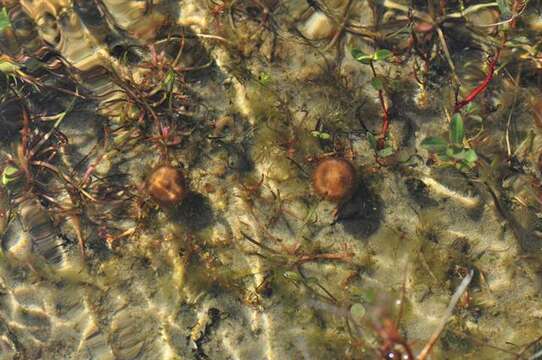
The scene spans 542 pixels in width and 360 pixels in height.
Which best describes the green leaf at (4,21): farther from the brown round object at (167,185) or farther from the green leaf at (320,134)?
the green leaf at (320,134)

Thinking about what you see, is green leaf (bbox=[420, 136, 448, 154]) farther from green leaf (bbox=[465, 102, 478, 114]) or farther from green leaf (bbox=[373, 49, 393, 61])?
green leaf (bbox=[373, 49, 393, 61])

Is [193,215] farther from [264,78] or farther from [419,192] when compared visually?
[419,192]

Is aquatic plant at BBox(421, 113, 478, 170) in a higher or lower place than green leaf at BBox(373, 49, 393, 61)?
lower

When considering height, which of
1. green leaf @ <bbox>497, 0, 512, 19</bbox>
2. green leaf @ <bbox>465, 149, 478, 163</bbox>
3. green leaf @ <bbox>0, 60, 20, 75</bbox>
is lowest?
green leaf @ <bbox>465, 149, 478, 163</bbox>

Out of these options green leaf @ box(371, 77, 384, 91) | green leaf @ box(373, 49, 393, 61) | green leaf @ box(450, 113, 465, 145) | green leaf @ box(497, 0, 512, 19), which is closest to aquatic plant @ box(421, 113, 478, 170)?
green leaf @ box(450, 113, 465, 145)

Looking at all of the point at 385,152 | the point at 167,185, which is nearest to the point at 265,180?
the point at 167,185

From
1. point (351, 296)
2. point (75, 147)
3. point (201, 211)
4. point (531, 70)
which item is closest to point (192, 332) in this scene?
point (201, 211)

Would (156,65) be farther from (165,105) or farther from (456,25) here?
(456,25)
